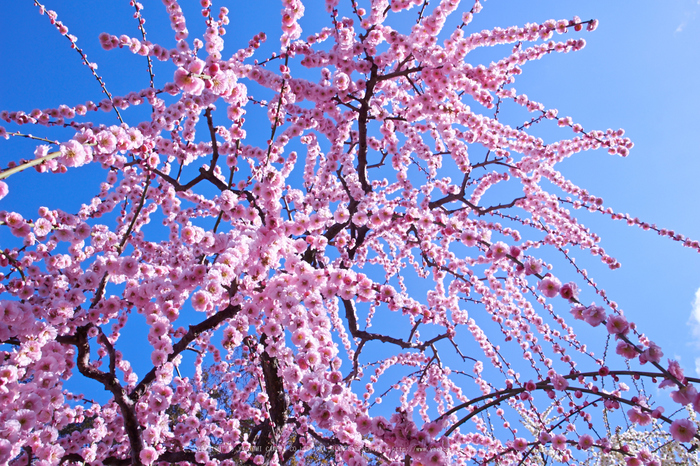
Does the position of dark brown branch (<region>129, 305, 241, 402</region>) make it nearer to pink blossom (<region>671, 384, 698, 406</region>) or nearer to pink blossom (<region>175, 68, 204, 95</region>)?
pink blossom (<region>175, 68, 204, 95</region>)

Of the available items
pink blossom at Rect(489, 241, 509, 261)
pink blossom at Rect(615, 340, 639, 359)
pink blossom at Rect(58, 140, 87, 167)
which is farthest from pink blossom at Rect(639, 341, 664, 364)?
pink blossom at Rect(58, 140, 87, 167)

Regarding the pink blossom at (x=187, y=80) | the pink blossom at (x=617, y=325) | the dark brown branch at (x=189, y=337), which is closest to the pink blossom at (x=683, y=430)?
the pink blossom at (x=617, y=325)

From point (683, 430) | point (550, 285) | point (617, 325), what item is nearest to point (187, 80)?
point (550, 285)

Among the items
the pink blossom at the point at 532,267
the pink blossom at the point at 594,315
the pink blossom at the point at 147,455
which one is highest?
the pink blossom at the point at 532,267

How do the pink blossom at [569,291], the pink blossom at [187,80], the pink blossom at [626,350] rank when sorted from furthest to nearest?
the pink blossom at [187,80]
the pink blossom at [569,291]
the pink blossom at [626,350]

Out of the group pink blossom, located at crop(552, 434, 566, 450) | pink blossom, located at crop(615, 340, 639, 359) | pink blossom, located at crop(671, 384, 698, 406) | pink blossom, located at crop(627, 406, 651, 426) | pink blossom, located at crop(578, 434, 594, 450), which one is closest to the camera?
pink blossom, located at crop(671, 384, 698, 406)

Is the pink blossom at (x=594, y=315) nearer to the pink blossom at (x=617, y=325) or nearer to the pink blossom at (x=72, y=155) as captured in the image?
the pink blossom at (x=617, y=325)

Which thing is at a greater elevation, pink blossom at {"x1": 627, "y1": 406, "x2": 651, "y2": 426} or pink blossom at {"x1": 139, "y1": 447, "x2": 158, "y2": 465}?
pink blossom at {"x1": 139, "y1": 447, "x2": 158, "y2": 465}

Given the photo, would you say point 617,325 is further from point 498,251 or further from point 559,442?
point 559,442

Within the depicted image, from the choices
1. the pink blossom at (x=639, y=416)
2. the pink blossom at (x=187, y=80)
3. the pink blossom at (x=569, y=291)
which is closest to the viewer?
the pink blossom at (x=569, y=291)

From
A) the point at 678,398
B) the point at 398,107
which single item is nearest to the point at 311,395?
the point at 678,398

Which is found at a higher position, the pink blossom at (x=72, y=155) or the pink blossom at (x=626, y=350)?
the pink blossom at (x=72, y=155)

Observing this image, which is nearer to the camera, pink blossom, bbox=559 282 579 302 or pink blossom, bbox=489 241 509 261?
pink blossom, bbox=559 282 579 302

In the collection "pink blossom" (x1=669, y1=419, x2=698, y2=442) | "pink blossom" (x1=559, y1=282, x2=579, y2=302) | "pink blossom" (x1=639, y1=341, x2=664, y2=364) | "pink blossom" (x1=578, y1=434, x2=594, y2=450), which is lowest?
"pink blossom" (x1=669, y1=419, x2=698, y2=442)
